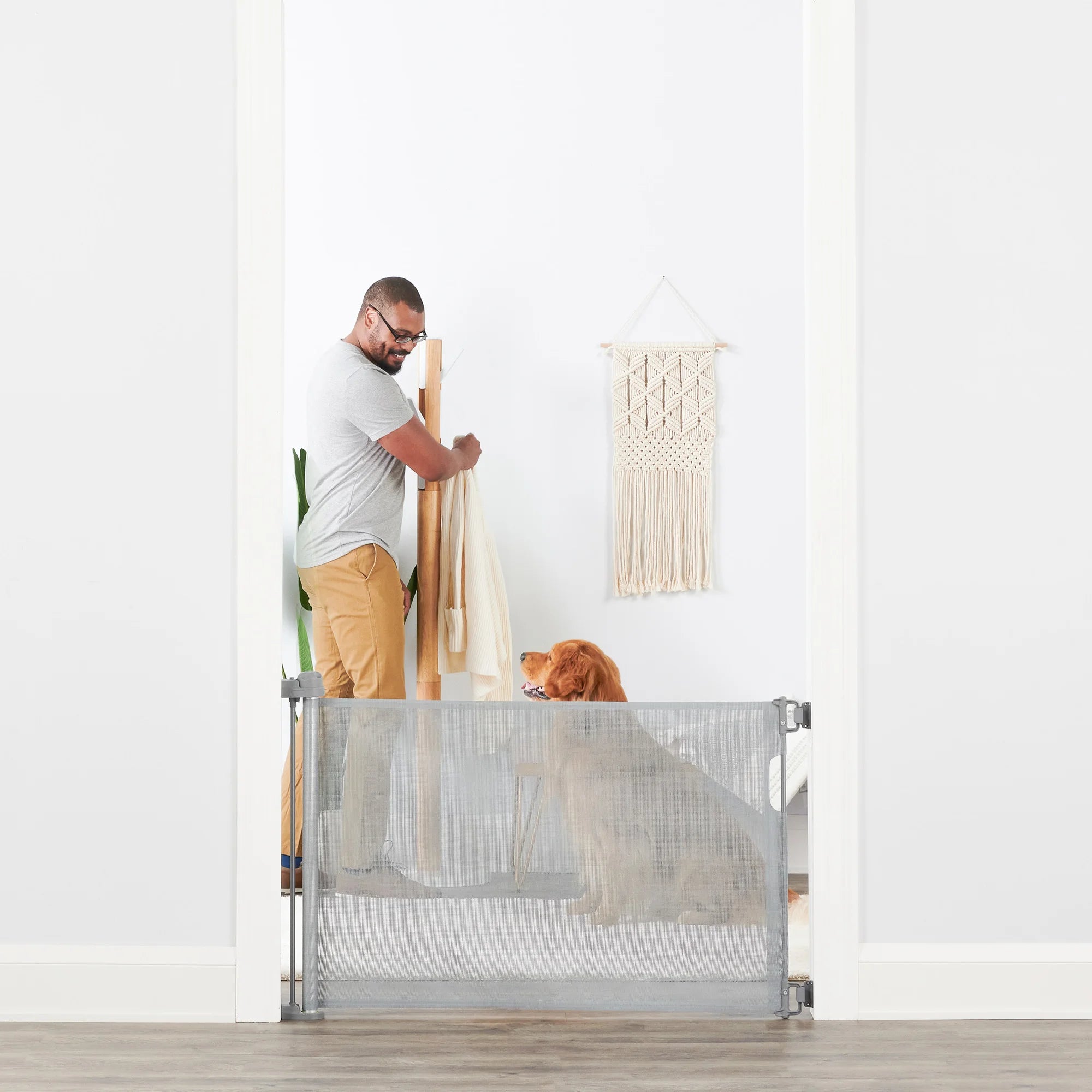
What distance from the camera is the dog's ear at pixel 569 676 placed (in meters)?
2.00

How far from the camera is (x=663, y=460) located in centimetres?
322

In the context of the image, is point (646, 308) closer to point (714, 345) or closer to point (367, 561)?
point (714, 345)

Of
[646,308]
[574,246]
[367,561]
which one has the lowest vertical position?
[367,561]

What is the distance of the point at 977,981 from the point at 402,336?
77.6 inches

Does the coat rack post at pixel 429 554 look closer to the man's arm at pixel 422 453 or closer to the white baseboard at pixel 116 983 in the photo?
the man's arm at pixel 422 453

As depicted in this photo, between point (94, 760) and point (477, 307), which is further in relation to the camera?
point (477, 307)

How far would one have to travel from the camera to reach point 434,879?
71.9 inches

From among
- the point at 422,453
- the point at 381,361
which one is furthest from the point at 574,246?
the point at 422,453

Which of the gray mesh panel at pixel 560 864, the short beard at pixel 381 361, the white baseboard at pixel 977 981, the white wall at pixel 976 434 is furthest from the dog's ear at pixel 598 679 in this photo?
the short beard at pixel 381 361

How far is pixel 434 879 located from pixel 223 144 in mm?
1356

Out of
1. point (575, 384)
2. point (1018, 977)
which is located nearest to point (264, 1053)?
point (1018, 977)

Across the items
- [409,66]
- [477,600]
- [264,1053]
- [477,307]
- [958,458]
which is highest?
[409,66]

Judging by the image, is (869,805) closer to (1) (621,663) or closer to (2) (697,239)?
A: (1) (621,663)

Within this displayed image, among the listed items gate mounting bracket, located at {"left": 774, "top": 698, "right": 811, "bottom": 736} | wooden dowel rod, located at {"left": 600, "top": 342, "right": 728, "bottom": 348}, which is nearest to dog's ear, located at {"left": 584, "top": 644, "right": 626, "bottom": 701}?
gate mounting bracket, located at {"left": 774, "top": 698, "right": 811, "bottom": 736}
